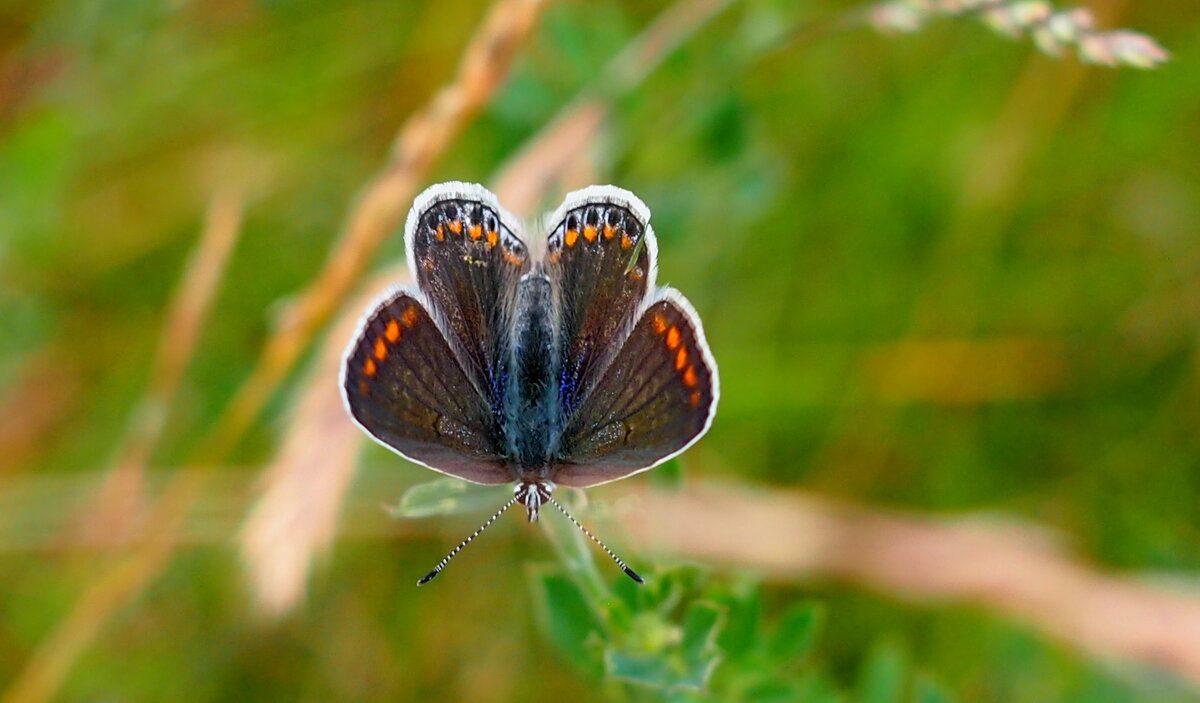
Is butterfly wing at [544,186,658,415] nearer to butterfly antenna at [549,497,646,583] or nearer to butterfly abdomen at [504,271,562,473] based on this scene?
butterfly abdomen at [504,271,562,473]

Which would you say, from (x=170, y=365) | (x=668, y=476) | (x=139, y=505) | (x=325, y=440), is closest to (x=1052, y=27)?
(x=668, y=476)

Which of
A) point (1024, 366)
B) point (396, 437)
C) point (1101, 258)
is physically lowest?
point (396, 437)

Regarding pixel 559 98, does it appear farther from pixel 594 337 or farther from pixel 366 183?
pixel 594 337

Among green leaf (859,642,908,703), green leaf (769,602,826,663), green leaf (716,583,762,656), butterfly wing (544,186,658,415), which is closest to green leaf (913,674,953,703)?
green leaf (859,642,908,703)

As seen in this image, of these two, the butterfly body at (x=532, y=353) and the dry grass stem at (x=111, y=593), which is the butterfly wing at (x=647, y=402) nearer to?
the butterfly body at (x=532, y=353)

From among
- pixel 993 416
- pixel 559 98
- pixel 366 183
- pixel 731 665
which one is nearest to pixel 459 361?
pixel 731 665

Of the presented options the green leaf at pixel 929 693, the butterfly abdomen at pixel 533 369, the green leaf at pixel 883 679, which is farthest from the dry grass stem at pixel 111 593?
the green leaf at pixel 929 693

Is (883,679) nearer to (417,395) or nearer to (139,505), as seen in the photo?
(417,395)
